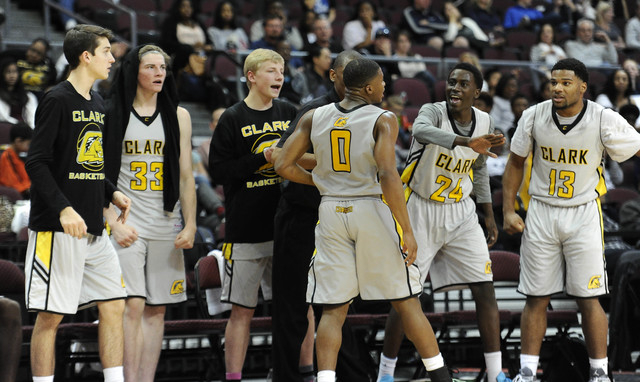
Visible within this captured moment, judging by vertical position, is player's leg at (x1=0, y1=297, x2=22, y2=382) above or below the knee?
below

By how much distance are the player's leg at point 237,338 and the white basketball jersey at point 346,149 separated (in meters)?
1.13

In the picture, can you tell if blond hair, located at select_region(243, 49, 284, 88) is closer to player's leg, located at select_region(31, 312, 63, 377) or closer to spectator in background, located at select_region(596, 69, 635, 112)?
player's leg, located at select_region(31, 312, 63, 377)

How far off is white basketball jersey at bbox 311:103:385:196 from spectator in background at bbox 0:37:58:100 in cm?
644

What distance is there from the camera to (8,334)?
541 cm

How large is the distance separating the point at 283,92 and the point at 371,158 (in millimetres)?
5610

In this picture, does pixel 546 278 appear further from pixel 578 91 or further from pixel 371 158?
pixel 371 158

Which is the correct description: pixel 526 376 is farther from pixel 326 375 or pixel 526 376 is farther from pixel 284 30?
pixel 284 30

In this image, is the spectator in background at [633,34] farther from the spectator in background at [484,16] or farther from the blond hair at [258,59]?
the blond hair at [258,59]

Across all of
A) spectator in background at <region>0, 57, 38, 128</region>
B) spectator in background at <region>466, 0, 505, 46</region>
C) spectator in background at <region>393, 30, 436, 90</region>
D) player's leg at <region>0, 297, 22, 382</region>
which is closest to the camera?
player's leg at <region>0, 297, 22, 382</region>

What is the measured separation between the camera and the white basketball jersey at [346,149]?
5.14 meters

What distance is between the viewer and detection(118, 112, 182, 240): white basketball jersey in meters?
5.73

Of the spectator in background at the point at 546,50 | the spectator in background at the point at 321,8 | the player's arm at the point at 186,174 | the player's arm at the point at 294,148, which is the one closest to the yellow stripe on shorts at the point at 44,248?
the player's arm at the point at 186,174

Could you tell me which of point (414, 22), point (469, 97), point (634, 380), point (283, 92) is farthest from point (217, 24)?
point (634, 380)

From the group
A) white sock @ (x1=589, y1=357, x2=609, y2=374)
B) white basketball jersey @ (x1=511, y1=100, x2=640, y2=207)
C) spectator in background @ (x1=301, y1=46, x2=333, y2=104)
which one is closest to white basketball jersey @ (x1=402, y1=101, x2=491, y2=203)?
white basketball jersey @ (x1=511, y1=100, x2=640, y2=207)
